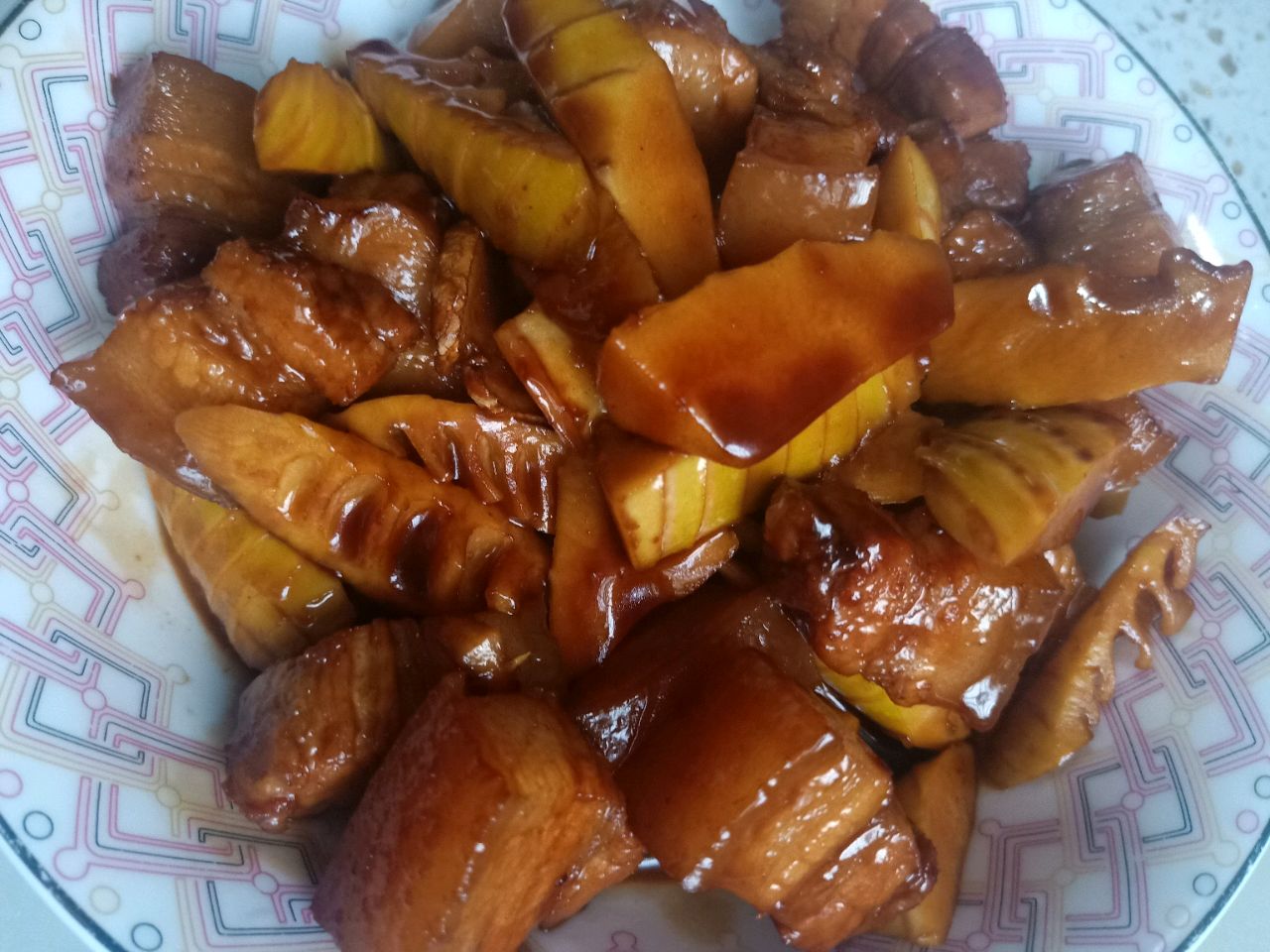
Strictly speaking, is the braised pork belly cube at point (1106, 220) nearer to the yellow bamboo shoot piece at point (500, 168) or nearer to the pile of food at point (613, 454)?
the pile of food at point (613, 454)

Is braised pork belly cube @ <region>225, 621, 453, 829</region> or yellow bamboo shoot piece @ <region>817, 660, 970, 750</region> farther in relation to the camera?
yellow bamboo shoot piece @ <region>817, 660, 970, 750</region>

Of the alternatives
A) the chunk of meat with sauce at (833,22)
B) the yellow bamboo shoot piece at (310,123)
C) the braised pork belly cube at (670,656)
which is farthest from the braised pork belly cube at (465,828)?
the chunk of meat with sauce at (833,22)

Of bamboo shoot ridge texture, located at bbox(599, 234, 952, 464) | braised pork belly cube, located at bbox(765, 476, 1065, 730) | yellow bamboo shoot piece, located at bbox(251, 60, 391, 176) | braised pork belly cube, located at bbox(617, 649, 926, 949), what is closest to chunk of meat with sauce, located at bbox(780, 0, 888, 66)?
bamboo shoot ridge texture, located at bbox(599, 234, 952, 464)

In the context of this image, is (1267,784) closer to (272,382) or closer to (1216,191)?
(1216,191)

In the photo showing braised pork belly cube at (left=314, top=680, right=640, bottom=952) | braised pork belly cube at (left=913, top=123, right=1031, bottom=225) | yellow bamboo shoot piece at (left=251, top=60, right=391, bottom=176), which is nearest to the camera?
braised pork belly cube at (left=314, top=680, right=640, bottom=952)

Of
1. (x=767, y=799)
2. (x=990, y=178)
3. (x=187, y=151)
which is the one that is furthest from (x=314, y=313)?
(x=990, y=178)

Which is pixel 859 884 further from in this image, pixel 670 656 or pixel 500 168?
pixel 500 168

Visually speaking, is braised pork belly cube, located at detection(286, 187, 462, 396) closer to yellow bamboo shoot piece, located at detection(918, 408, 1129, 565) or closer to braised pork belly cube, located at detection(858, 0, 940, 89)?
yellow bamboo shoot piece, located at detection(918, 408, 1129, 565)
